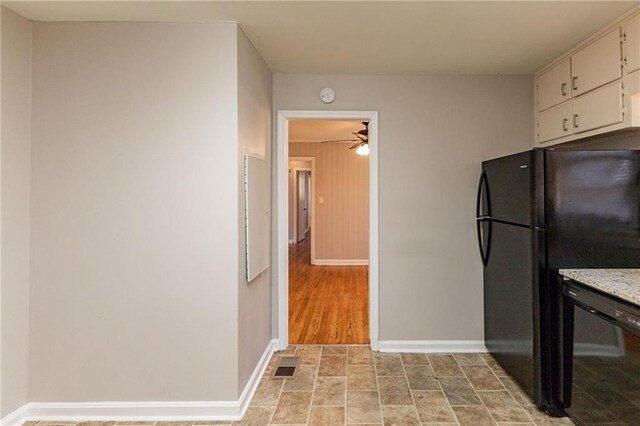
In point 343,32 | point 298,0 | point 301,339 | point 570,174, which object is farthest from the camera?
point 301,339

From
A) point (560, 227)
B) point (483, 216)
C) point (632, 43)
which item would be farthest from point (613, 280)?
point (632, 43)

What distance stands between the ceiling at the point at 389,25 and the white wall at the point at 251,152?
0.18 meters

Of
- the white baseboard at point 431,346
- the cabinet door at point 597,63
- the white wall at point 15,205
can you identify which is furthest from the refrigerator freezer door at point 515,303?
the white wall at point 15,205

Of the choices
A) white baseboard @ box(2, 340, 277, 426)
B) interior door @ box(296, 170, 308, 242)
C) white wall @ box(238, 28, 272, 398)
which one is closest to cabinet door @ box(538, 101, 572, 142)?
white wall @ box(238, 28, 272, 398)

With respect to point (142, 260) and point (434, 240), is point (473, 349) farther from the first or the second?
point (142, 260)

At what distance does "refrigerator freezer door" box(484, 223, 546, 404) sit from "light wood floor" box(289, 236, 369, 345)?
1.13 metres

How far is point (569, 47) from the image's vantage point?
2.50m

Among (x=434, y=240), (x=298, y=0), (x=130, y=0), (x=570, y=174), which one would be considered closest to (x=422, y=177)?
(x=434, y=240)

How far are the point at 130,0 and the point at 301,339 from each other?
9.20 ft

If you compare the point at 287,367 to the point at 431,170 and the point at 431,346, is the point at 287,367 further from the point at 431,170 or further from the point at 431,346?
the point at 431,170

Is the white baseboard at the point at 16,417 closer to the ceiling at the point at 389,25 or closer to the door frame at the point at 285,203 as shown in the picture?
the door frame at the point at 285,203

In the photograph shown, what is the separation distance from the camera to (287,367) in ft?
9.24

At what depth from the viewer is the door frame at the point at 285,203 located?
122 inches

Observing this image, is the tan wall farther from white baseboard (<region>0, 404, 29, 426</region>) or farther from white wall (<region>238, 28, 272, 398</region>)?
white baseboard (<region>0, 404, 29, 426</region>)
